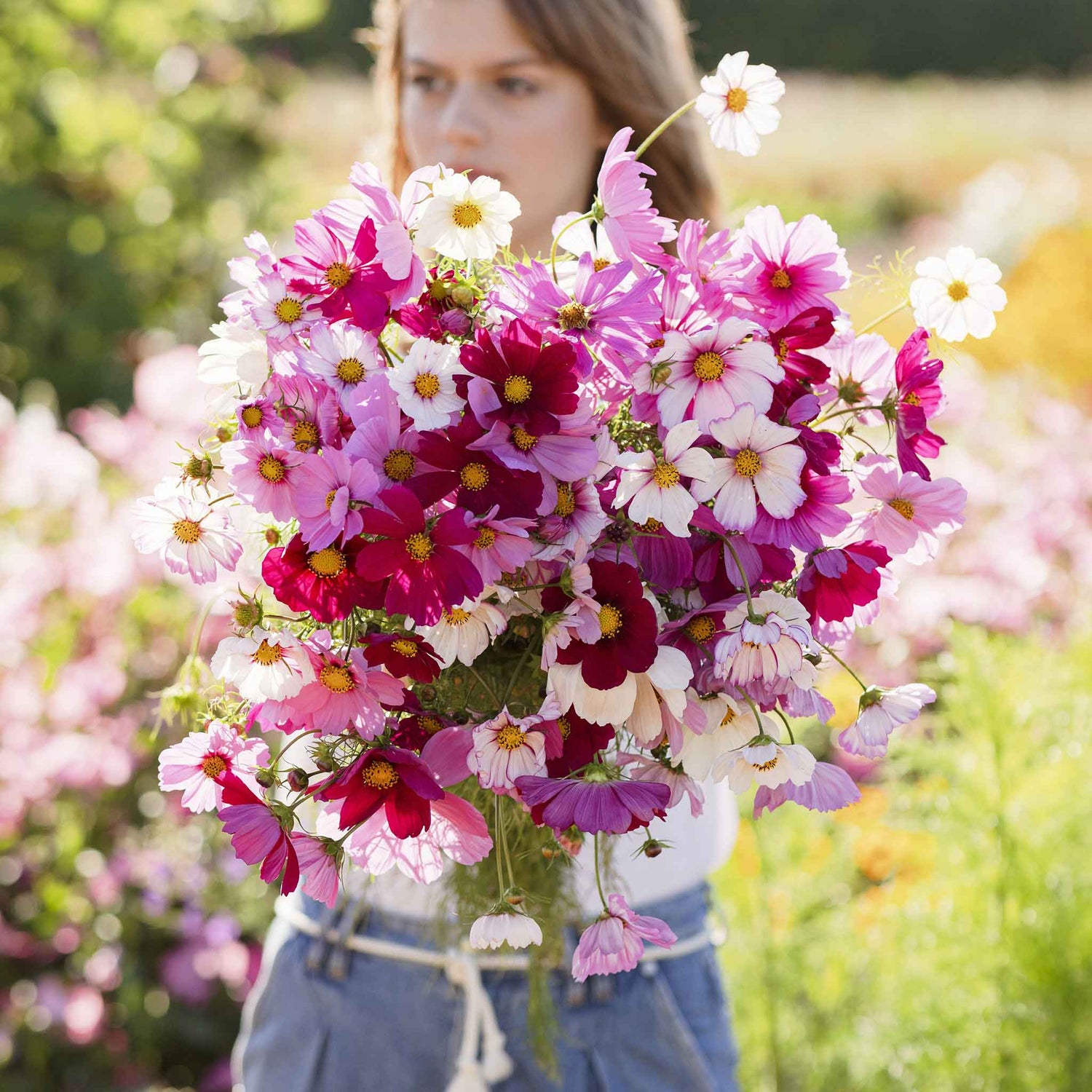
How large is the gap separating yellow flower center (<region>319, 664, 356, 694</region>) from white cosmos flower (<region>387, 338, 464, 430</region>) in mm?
110

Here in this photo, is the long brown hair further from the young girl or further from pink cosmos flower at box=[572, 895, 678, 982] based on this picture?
pink cosmos flower at box=[572, 895, 678, 982]

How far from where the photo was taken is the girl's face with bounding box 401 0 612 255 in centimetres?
104

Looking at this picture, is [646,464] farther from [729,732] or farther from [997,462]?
[997,462]

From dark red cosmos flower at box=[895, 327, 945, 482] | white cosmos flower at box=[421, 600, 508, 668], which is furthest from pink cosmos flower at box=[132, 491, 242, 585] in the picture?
dark red cosmos flower at box=[895, 327, 945, 482]

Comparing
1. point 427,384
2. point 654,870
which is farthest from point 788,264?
point 654,870

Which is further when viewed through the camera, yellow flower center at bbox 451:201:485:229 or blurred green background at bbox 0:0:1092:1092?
blurred green background at bbox 0:0:1092:1092

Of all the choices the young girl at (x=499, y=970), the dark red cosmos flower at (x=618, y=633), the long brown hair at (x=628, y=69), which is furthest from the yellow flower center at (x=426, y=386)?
the long brown hair at (x=628, y=69)

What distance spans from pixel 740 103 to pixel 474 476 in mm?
221

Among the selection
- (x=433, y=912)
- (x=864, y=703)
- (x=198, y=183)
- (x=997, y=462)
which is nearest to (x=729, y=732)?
(x=864, y=703)

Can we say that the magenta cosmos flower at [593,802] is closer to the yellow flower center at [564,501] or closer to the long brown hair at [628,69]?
the yellow flower center at [564,501]

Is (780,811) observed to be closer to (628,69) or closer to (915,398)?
(628,69)

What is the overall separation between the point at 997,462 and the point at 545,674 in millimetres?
1717

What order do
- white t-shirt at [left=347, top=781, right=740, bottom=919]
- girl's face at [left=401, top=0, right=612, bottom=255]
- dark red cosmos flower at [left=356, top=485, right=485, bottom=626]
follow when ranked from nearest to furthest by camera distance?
dark red cosmos flower at [left=356, top=485, right=485, bottom=626] < white t-shirt at [left=347, top=781, right=740, bottom=919] < girl's face at [left=401, top=0, right=612, bottom=255]

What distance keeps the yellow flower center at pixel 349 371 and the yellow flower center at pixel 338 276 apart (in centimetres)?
4
